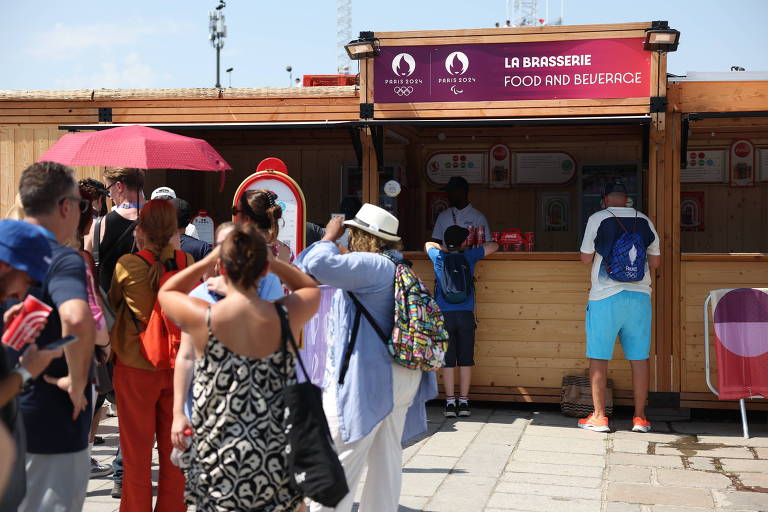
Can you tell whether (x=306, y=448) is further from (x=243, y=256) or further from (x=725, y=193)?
(x=725, y=193)

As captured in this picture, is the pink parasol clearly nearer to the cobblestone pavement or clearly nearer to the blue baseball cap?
the cobblestone pavement

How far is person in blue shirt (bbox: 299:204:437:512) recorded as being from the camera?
14.7ft

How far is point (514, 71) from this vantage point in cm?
860

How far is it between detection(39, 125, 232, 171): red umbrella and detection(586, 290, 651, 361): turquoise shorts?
3.48m

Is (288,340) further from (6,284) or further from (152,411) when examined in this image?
(152,411)

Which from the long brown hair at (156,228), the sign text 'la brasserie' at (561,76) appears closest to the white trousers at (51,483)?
the long brown hair at (156,228)

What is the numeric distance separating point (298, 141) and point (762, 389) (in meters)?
5.89

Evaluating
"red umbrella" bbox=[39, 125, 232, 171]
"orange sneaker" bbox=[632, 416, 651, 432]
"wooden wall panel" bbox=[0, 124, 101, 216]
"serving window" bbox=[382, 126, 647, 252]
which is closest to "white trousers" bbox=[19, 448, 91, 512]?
"red umbrella" bbox=[39, 125, 232, 171]

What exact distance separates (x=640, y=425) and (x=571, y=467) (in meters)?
1.51

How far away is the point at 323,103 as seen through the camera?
8.98 m

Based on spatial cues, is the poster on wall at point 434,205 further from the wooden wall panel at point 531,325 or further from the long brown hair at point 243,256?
the long brown hair at point 243,256

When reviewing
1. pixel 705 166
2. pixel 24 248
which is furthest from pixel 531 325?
pixel 24 248

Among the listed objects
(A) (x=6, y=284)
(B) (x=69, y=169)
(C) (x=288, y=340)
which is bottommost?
(C) (x=288, y=340)

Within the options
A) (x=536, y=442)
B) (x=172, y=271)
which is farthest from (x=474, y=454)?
(x=172, y=271)
